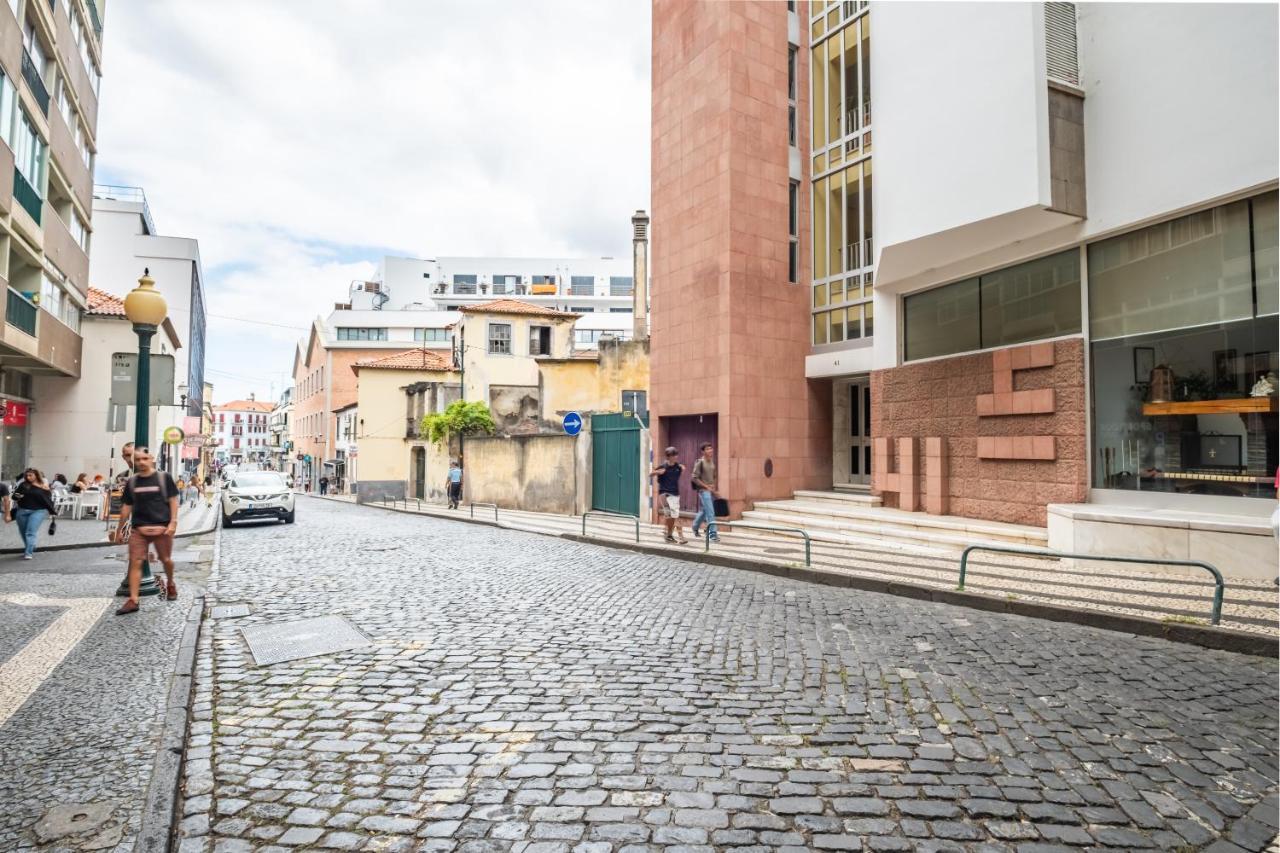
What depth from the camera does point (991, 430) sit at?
1188cm

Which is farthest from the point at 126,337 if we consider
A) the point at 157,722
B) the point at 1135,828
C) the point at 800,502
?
the point at 1135,828

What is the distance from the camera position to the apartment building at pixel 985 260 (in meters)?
8.84

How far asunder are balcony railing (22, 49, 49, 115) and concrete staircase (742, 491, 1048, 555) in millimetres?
19567

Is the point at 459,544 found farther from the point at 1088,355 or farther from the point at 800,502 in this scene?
the point at 1088,355

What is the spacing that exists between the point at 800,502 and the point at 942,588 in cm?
717

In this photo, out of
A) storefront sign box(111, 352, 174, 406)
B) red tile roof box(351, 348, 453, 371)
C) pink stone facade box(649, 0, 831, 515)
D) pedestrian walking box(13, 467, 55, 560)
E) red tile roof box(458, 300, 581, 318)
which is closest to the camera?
storefront sign box(111, 352, 174, 406)

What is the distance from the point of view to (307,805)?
11.3 feet

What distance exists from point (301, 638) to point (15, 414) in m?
22.3

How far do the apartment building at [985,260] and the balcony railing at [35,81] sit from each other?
1516 centimetres

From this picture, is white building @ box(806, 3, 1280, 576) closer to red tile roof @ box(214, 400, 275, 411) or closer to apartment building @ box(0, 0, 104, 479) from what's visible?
apartment building @ box(0, 0, 104, 479)

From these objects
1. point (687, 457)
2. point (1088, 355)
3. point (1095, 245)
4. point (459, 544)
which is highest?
point (1095, 245)

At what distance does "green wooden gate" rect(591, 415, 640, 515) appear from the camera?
1904cm

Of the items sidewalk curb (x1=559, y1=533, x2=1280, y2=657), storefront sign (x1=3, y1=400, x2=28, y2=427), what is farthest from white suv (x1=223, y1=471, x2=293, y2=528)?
sidewalk curb (x1=559, y1=533, x2=1280, y2=657)

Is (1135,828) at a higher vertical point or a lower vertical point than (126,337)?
lower
